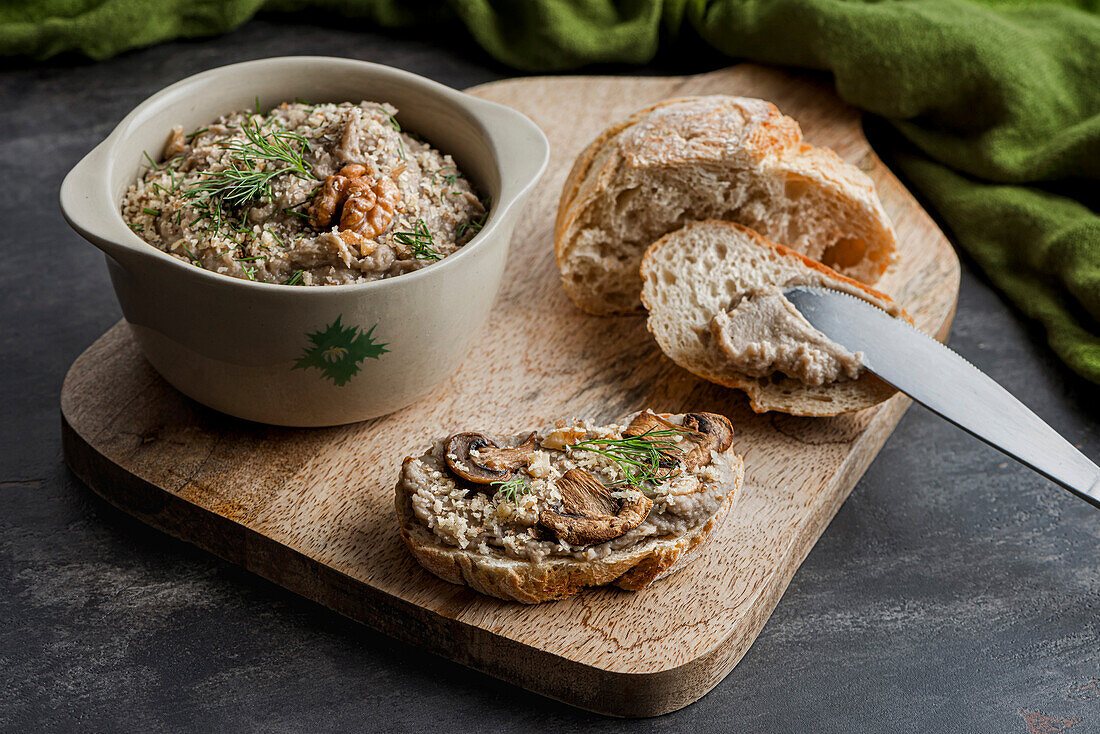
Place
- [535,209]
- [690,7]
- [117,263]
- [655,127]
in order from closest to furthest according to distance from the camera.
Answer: [117,263] < [655,127] < [535,209] < [690,7]

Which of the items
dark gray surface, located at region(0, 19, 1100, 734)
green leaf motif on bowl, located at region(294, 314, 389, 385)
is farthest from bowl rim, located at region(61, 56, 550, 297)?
dark gray surface, located at region(0, 19, 1100, 734)

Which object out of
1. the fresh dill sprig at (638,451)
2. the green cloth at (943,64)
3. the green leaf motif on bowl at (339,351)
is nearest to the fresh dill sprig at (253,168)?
the green leaf motif on bowl at (339,351)

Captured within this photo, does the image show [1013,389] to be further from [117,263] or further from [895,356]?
[117,263]

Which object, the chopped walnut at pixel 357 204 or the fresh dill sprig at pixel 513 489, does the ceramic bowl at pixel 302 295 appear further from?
the fresh dill sprig at pixel 513 489

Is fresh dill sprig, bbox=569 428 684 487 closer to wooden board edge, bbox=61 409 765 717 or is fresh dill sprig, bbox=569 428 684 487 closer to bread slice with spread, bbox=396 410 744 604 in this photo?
bread slice with spread, bbox=396 410 744 604

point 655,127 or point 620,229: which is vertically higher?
point 655,127

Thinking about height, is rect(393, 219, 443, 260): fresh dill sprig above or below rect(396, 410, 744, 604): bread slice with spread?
above

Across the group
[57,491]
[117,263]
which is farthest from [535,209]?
[57,491]
